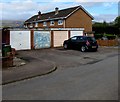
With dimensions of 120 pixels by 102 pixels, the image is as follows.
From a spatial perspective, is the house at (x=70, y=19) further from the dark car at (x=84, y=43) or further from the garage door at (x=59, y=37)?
the dark car at (x=84, y=43)

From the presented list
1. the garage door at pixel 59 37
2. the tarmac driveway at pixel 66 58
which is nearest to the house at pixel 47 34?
the garage door at pixel 59 37

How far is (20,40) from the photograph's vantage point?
27.6 metres

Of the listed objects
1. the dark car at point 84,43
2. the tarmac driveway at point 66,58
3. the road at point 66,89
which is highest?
the dark car at point 84,43

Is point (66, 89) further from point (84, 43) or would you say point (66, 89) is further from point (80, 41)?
point (80, 41)

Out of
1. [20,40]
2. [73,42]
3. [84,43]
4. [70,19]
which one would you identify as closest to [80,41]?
[84,43]

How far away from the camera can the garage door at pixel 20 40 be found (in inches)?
1062

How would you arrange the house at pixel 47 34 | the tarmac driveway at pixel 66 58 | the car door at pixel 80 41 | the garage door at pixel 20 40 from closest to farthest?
1. the tarmac driveway at pixel 66 58
2. the car door at pixel 80 41
3. the garage door at pixel 20 40
4. the house at pixel 47 34

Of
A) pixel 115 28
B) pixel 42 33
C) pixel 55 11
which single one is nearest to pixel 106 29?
pixel 115 28

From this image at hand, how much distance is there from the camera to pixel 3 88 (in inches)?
388

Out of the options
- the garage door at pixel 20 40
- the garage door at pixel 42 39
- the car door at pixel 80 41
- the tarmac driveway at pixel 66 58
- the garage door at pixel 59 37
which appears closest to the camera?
the tarmac driveway at pixel 66 58

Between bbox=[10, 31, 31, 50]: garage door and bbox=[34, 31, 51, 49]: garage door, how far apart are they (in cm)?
95

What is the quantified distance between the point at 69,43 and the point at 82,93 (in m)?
20.1

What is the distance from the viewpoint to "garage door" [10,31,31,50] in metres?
27.0

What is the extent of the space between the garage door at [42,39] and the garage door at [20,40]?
3.13 ft
